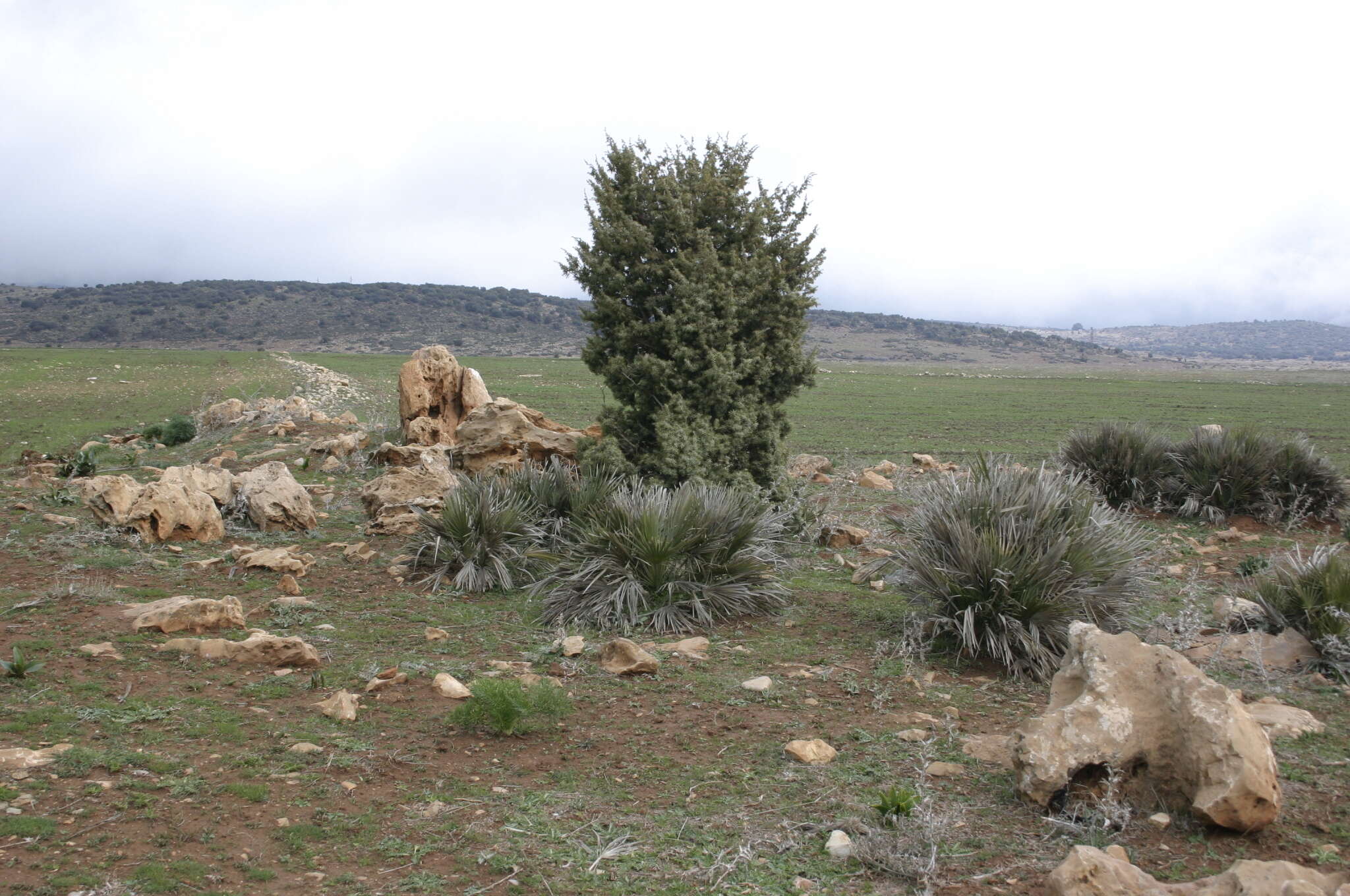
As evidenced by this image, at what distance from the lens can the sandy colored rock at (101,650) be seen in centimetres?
597

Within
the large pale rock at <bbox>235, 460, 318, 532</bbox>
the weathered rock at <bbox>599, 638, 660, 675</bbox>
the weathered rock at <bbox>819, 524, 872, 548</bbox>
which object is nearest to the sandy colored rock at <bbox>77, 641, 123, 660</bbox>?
the weathered rock at <bbox>599, 638, 660, 675</bbox>

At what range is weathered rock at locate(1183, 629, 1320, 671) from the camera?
6.37 m

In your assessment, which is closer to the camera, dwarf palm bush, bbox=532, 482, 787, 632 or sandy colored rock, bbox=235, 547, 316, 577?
dwarf palm bush, bbox=532, 482, 787, 632

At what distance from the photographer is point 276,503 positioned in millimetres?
10320

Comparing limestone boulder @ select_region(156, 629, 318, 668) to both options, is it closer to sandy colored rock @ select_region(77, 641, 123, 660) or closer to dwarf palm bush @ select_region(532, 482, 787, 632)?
sandy colored rock @ select_region(77, 641, 123, 660)

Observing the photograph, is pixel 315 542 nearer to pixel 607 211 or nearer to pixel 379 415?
pixel 607 211

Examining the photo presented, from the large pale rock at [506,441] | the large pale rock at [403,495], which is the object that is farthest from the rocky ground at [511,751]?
the large pale rock at [506,441]

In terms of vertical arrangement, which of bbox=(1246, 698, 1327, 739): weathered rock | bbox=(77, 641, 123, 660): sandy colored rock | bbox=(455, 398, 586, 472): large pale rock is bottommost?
bbox=(77, 641, 123, 660): sandy colored rock

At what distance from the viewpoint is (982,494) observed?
7.43m

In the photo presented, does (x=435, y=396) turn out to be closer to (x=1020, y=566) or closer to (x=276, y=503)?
(x=276, y=503)

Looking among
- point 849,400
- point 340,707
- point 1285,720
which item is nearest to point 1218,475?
point 1285,720

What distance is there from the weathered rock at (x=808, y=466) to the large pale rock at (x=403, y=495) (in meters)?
6.56

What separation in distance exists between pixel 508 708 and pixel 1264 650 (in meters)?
5.46

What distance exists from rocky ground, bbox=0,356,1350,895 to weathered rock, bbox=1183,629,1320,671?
3 cm
